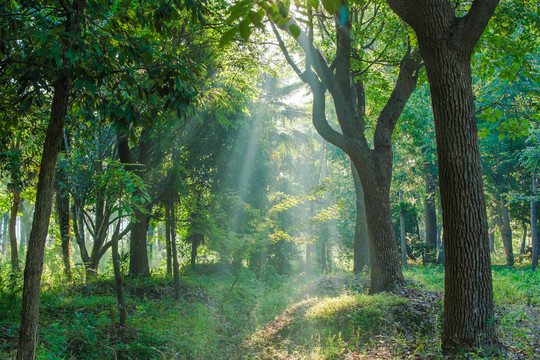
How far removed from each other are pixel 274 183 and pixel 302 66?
686cm

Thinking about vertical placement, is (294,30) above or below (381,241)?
above

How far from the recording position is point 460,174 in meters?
4.21

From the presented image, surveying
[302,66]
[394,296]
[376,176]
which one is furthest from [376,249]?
[302,66]

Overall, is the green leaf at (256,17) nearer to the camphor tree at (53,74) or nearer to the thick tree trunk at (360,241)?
the camphor tree at (53,74)

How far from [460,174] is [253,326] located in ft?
20.8

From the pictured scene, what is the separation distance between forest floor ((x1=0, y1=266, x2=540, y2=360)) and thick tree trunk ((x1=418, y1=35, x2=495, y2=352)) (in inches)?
14.7

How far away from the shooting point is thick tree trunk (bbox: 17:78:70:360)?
10.0 feet

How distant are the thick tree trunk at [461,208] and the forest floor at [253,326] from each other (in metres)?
0.37

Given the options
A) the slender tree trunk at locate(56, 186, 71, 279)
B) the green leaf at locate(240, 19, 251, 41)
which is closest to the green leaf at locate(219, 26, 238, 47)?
the green leaf at locate(240, 19, 251, 41)

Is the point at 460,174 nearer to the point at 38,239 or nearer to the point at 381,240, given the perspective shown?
the point at 381,240

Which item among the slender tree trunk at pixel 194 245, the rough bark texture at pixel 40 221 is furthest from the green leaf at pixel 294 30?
the slender tree trunk at pixel 194 245

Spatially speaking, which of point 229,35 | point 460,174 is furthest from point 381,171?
point 229,35

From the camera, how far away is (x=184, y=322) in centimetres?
765

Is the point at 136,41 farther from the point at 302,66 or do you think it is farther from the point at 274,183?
the point at 274,183
